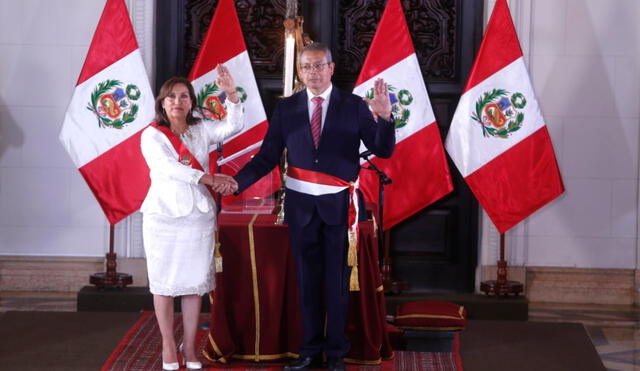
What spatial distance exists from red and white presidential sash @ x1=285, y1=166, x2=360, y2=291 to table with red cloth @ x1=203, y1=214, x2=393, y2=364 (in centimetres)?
15

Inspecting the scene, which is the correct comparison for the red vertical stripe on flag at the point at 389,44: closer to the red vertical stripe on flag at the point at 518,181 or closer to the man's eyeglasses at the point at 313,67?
the red vertical stripe on flag at the point at 518,181

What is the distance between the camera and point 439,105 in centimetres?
690

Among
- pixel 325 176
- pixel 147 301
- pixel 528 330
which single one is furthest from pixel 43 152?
pixel 528 330

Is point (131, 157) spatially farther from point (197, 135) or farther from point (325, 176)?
point (325, 176)

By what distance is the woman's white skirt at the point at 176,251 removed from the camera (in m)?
4.58

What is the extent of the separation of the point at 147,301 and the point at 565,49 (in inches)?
135

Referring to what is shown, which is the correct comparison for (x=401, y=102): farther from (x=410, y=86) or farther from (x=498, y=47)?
(x=498, y=47)

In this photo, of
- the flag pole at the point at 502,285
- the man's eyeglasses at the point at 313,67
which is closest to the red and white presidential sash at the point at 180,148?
the man's eyeglasses at the point at 313,67

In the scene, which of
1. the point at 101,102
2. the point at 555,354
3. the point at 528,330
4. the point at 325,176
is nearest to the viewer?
the point at 325,176

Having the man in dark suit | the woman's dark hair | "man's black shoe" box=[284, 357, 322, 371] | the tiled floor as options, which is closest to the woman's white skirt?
the man in dark suit

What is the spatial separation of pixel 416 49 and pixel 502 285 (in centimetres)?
179

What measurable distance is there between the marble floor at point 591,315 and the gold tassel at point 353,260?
1.73 m

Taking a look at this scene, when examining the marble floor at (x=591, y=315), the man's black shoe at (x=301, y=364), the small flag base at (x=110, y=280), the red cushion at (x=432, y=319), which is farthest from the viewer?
the small flag base at (x=110, y=280)

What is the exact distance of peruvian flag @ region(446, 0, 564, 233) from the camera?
634 cm
